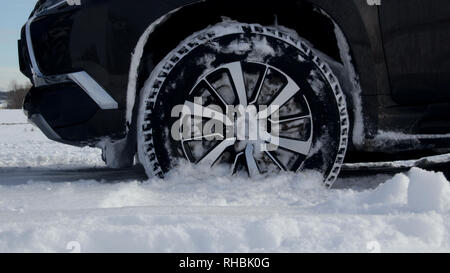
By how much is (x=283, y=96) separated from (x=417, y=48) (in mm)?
728

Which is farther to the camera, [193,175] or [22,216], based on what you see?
[193,175]

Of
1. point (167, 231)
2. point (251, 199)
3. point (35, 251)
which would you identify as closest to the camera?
point (35, 251)

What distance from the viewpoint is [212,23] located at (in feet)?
7.86

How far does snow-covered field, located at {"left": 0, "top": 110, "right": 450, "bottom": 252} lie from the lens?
1.38 meters

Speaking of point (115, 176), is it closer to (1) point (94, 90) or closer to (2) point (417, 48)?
(1) point (94, 90)

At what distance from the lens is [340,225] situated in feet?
5.02

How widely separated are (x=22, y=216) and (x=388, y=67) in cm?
183

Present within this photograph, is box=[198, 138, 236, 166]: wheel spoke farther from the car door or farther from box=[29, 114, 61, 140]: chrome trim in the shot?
the car door

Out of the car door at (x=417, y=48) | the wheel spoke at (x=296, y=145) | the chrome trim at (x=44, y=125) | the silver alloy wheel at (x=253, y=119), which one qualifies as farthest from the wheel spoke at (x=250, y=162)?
the chrome trim at (x=44, y=125)

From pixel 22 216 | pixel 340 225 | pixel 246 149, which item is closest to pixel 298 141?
pixel 246 149

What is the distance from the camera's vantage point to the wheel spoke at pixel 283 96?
2.35 m

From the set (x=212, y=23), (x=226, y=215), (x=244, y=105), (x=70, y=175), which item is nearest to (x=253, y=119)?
(x=244, y=105)

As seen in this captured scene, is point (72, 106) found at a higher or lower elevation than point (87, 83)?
lower

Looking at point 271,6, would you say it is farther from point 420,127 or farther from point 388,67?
point 420,127
